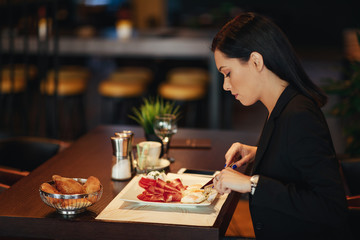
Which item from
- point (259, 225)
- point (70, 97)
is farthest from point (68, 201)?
point (70, 97)

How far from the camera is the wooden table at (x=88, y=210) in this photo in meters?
1.61

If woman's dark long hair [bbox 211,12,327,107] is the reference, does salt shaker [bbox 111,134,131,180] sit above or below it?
below

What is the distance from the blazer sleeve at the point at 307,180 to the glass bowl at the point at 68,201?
57 cm

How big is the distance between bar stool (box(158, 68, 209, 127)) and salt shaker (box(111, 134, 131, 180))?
2635mm

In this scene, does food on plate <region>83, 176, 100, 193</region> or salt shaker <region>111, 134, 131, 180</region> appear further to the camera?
salt shaker <region>111, 134, 131, 180</region>

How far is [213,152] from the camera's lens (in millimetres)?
2535

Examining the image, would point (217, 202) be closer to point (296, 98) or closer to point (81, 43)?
point (296, 98)

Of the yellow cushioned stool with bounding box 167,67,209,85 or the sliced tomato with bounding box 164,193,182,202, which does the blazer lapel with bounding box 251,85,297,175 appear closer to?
the sliced tomato with bounding box 164,193,182,202

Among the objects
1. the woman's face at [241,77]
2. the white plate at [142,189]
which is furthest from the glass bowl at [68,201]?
the woman's face at [241,77]

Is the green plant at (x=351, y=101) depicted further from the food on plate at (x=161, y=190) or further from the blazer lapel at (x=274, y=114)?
the food on plate at (x=161, y=190)

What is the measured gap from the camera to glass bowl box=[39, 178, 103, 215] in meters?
1.66

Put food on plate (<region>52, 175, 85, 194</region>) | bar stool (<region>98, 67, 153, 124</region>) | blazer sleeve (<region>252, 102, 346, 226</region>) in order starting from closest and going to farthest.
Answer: blazer sleeve (<region>252, 102, 346, 226</region>) < food on plate (<region>52, 175, 85, 194</region>) < bar stool (<region>98, 67, 153, 124</region>)

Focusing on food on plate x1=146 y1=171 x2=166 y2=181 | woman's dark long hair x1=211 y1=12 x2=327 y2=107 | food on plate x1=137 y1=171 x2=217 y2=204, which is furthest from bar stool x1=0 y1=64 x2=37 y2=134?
woman's dark long hair x1=211 y1=12 x2=327 y2=107

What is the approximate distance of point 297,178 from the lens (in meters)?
1.66
